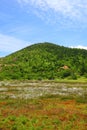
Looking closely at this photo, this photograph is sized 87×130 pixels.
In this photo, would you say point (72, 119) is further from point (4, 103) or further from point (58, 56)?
point (58, 56)

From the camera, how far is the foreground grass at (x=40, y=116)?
99.7 feet

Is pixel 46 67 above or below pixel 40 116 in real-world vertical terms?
above

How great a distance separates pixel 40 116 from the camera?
34.8m

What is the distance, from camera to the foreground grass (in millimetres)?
30375

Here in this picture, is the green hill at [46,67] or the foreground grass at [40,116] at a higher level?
the green hill at [46,67]

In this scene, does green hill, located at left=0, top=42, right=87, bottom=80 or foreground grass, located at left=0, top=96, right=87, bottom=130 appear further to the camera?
green hill, located at left=0, top=42, right=87, bottom=80

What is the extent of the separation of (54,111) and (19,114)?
4313 mm

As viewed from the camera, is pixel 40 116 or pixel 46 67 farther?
pixel 46 67

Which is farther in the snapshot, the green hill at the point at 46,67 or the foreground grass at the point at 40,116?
the green hill at the point at 46,67

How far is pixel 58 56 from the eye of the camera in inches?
7657

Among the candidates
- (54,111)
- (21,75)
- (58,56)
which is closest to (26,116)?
(54,111)

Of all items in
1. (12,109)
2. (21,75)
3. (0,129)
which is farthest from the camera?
(21,75)

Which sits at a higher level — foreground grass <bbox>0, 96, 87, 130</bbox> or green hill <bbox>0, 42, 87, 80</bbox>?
green hill <bbox>0, 42, 87, 80</bbox>

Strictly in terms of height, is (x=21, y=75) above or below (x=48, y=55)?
below
